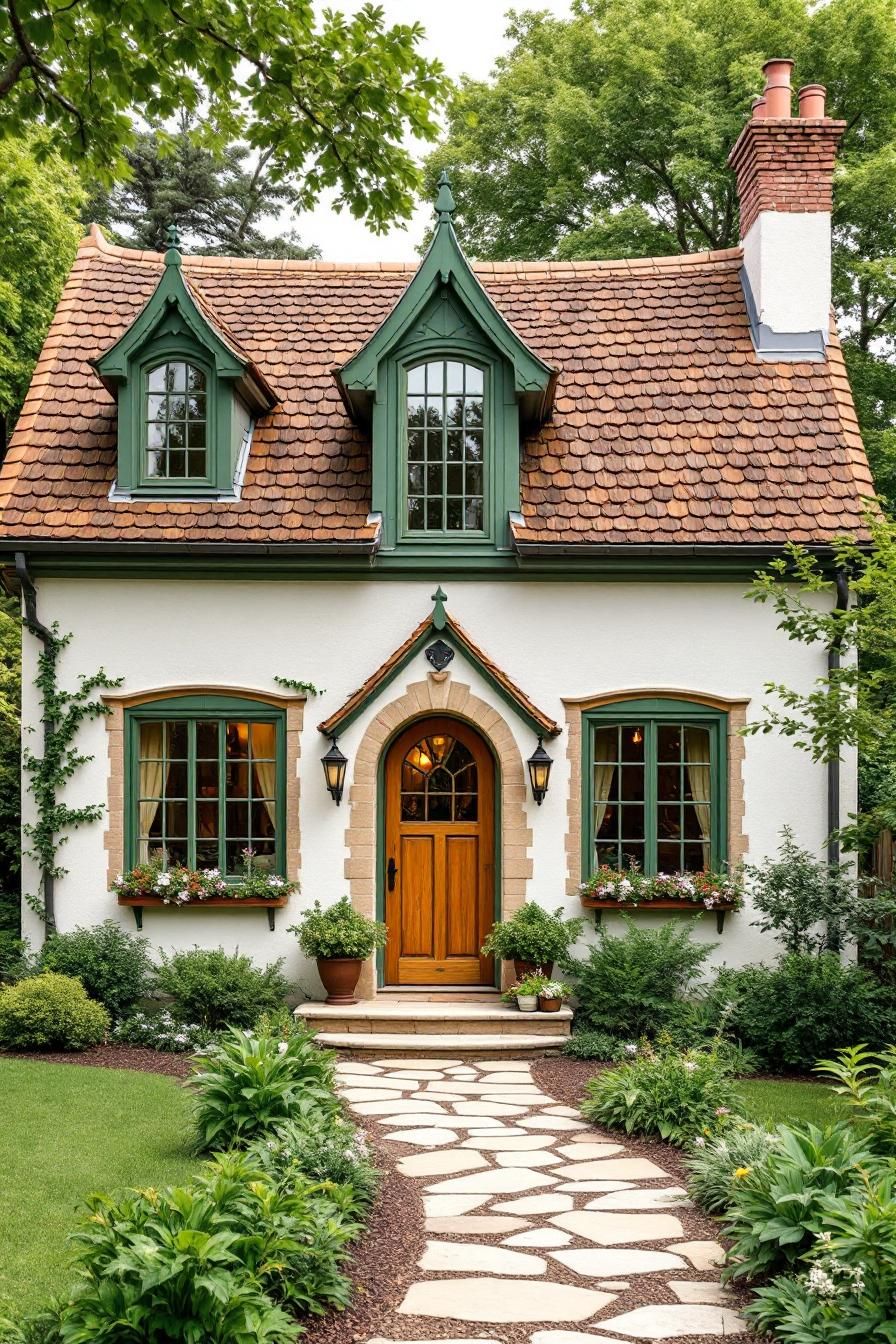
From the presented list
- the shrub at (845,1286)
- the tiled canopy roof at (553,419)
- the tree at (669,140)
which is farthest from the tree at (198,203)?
the shrub at (845,1286)

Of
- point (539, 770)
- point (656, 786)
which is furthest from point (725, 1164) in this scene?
point (656, 786)

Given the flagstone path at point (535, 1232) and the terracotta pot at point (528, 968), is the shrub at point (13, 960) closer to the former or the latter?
the flagstone path at point (535, 1232)

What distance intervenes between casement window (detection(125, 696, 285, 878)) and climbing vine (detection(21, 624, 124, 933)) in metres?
0.42

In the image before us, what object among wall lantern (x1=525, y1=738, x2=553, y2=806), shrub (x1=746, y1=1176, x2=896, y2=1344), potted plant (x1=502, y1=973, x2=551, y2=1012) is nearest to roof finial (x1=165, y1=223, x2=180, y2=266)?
wall lantern (x1=525, y1=738, x2=553, y2=806)

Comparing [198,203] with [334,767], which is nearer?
[334,767]

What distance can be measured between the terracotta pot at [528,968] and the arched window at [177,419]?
5491mm

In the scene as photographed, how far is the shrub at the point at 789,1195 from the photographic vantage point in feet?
17.8

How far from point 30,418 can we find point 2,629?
471 centimetres

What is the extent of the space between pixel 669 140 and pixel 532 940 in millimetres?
16563

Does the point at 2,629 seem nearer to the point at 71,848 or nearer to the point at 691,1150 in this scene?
the point at 71,848

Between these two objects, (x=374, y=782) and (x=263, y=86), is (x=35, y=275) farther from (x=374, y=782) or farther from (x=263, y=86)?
(x=263, y=86)

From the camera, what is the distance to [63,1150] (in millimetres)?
7746

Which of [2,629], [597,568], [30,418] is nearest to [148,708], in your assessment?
[30,418]

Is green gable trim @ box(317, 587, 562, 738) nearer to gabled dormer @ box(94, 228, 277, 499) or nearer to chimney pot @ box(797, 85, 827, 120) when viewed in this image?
gabled dormer @ box(94, 228, 277, 499)
